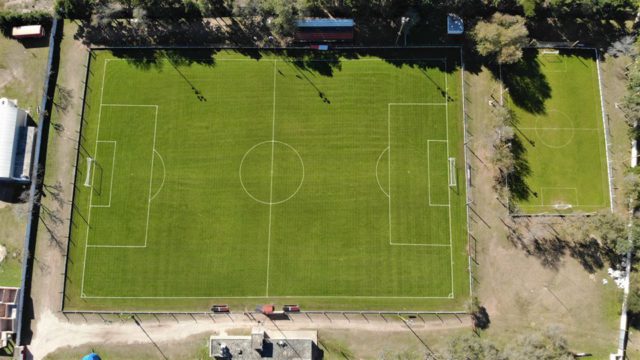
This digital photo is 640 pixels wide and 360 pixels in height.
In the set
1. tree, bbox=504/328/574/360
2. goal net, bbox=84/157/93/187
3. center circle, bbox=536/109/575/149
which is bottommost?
tree, bbox=504/328/574/360

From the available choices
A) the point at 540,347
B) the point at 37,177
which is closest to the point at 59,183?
the point at 37,177

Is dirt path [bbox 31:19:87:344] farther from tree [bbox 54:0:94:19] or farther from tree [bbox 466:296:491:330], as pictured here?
tree [bbox 466:296:491:330]

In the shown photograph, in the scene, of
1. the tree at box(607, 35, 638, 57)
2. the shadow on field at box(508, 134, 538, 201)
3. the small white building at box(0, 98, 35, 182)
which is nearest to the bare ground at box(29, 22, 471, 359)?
the small white building at box(0, 98, 35, 182)

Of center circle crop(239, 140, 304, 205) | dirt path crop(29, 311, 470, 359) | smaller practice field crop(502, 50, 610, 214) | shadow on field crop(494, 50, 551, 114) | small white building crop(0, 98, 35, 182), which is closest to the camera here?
dirt path crop(29, 311, 470, 359)

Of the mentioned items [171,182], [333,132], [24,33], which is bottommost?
[171,182]

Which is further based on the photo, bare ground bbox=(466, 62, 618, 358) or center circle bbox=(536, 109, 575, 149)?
center circle bbox=(536, 109, 575, 149)

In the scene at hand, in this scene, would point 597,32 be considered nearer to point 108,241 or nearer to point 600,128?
point 600,128

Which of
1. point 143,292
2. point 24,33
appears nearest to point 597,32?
point 143,292

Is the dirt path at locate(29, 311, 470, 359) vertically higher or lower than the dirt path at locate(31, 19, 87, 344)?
lower
